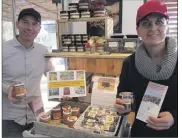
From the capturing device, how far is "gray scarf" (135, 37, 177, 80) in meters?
1.12

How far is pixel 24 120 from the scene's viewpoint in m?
1.66

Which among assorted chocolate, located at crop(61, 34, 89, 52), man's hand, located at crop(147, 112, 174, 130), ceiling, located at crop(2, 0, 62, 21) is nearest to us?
man's hand, located at crop(147, 112, 174, 130)

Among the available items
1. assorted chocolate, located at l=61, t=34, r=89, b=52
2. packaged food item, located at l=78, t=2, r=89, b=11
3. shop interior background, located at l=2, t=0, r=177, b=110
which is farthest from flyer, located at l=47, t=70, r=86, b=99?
shop interior background, located at l=2, t=0, r=177, b=110

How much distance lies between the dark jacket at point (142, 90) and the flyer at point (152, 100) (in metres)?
0.05

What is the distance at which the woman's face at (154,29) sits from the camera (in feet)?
3.58

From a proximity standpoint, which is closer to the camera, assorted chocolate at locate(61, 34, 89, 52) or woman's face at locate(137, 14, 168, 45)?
woman's face at locate(137, 14, 168, 45)

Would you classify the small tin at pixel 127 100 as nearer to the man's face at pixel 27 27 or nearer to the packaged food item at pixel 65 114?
the packaged food item at pixel 65 114

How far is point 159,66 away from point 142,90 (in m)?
0.18

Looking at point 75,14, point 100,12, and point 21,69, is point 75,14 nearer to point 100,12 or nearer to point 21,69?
point 100,12

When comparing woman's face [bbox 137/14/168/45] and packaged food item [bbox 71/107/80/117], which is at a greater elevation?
woman's face [bbox 137/14/168/45]

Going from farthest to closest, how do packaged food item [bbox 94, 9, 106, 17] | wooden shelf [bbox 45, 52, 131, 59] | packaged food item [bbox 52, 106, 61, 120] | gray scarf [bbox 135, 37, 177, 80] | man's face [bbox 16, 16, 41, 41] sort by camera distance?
1. packaged food item [bbox 94, 9, 106, 17]
2. wooden shelf [bbox 45, 52, 131, 59]
3. man's face [bbox 16, 16, 41, 41]
4. packaged food item [bbox 52, 106, 61, 120]
5. gray scarf [bbox 135, 37, 177, 80]

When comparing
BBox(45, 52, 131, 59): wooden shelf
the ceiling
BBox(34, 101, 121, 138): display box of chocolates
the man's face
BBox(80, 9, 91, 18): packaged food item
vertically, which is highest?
the ceiling

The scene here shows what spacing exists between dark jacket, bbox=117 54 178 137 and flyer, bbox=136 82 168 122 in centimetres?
5

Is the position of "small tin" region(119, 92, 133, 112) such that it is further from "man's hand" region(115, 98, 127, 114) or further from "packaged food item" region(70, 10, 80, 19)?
"packaged food item" region(70, 10, 80, 19)
